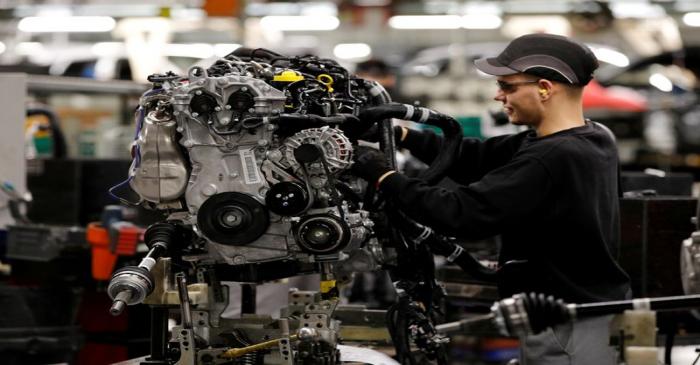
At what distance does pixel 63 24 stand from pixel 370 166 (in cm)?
1842

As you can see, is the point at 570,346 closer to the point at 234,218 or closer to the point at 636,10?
the point at 234,218

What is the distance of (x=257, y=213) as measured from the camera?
3.94 metres

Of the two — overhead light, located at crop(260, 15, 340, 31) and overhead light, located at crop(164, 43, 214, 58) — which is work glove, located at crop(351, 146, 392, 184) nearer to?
overhead light, located at crop(164, 43, 214, 58)

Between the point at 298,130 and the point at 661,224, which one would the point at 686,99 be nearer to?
the point at 661,224

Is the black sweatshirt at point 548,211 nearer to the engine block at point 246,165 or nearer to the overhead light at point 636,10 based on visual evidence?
the engine block at point 246,165

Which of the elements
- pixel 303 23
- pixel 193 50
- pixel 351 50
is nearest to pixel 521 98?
pixel 193 50

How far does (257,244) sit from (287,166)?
0.29 metres

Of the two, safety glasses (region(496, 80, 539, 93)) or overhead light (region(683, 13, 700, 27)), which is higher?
overhead light (region(683, 13, 700, 27))

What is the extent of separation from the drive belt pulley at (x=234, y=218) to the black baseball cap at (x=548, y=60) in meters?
0.95

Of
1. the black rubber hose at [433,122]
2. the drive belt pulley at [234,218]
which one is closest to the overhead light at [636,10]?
the black rubber hose at [433,122]

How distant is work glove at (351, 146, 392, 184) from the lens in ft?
13.3

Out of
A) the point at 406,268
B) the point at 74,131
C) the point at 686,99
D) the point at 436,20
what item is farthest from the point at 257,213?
the point at 436,20

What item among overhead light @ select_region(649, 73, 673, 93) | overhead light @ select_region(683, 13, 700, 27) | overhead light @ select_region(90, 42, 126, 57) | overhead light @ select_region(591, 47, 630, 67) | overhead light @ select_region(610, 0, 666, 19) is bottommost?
overhead light @ select_region(649, 73, 673, 93)

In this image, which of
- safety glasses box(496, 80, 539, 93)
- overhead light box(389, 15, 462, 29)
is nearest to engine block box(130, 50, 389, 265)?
safety glasses box(496, 80, 539, 93)
